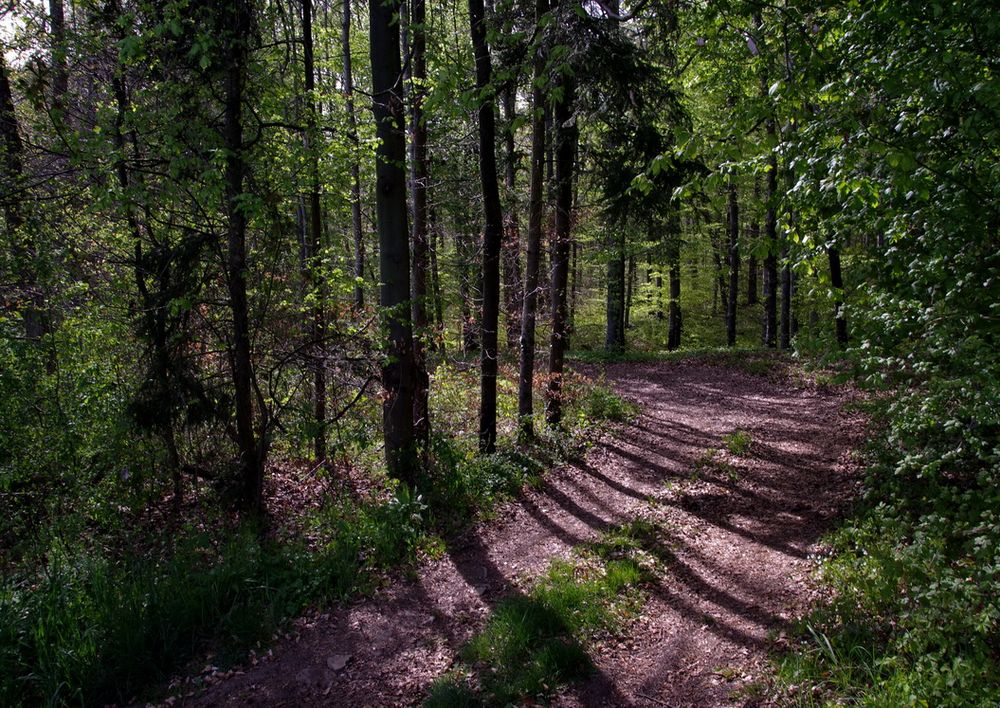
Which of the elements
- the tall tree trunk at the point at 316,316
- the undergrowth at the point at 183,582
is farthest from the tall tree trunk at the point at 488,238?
the tall tree trunk at the point at 316,316

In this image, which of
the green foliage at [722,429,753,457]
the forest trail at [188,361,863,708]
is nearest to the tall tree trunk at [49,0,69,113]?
the forest trail at [188,361,863,708]

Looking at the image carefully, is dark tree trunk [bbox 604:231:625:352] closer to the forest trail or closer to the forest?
the forest

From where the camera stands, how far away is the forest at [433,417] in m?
4.02

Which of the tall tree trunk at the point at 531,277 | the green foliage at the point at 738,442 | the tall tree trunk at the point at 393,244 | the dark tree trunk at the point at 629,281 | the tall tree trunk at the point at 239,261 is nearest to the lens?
the tall tree trunk at the point at 239,261

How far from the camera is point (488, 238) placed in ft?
30.6

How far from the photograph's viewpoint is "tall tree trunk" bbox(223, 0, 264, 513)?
21.6 feet

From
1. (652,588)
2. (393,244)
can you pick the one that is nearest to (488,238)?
(393,244)

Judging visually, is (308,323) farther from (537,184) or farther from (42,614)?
(537,184)

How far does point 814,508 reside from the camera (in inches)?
274

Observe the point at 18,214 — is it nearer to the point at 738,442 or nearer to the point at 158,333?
the point at 158,333

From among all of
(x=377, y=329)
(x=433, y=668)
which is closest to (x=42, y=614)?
(x=433, y=668)

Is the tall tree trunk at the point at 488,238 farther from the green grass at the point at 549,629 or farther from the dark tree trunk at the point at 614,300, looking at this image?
the dark tree trunk at the point at 614,300

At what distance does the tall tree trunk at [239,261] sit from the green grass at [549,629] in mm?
3792

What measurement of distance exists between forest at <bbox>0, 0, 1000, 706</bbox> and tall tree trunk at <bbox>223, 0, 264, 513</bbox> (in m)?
0.04
